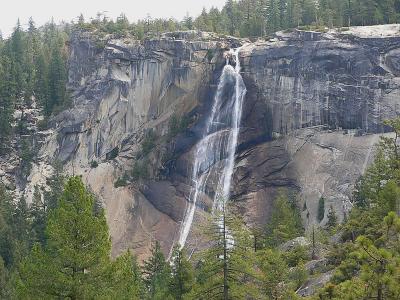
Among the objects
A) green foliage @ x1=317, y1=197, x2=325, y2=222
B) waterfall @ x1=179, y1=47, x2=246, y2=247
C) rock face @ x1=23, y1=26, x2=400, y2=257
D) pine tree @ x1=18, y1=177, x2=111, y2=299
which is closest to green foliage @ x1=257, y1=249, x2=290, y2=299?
pine tree @ x1=18, y1=177, x2=111, y2=299

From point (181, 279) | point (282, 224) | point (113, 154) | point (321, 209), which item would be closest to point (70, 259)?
point (181, 279)

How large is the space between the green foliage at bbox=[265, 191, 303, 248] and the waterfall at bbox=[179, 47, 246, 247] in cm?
866

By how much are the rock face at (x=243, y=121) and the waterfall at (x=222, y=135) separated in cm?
79

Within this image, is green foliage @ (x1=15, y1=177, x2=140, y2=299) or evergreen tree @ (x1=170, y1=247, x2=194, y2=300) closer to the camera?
green foliage @ (x1=15, y1=177, x2=140, y2=299)

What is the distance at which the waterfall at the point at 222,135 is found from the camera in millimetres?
64625

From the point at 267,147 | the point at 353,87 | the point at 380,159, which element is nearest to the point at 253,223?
the point at 267,147

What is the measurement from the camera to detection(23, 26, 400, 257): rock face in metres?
60.7

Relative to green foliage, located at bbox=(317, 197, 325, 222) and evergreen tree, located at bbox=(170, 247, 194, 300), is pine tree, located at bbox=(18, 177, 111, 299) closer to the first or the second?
evergreen tree, located at bbox=(170, 247, 194, 300)

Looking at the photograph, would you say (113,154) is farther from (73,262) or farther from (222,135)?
(73,262)

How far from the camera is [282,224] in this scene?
53.7m

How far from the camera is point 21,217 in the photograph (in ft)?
191

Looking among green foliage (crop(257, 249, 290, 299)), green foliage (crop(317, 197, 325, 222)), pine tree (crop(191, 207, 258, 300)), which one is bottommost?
green foliage (crop(317, 197, 325, 222))

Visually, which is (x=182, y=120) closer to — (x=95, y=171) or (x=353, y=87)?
(x=95, y=171)

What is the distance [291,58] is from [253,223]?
18006 millimetres
